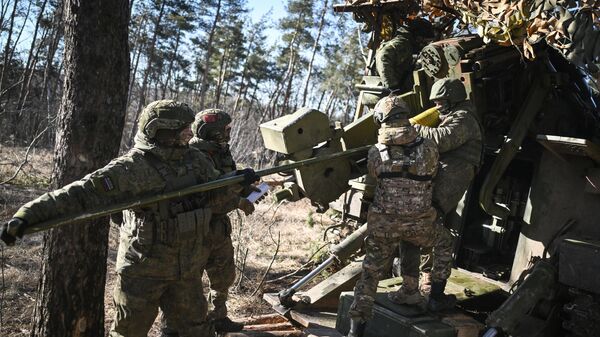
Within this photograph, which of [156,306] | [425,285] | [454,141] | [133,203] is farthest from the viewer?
[425,285]

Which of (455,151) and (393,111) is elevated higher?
(393,111)

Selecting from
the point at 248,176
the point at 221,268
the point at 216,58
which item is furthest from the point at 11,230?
the point at 216,58

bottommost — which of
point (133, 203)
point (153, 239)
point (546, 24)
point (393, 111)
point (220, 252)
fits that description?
point (220, 252)

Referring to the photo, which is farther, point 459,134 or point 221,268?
point 221,268

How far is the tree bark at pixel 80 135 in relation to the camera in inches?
176

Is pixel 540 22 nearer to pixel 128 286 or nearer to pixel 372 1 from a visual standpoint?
pixel 372 1

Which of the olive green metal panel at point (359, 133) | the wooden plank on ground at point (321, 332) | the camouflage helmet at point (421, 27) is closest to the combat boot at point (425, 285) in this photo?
the wooden plank on ground at point (321, 332)

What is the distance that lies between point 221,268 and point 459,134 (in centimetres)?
262

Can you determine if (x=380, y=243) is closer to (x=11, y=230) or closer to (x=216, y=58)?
(x=11, y=230)

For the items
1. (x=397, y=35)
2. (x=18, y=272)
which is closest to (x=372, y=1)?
(x=397, y=35)

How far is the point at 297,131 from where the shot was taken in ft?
17.6

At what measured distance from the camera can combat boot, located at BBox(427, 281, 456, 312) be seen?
16.3 ft

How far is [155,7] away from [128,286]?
28.8 metres

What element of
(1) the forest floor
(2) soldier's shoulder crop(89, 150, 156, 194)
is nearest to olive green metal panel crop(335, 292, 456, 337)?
(1) the forest floor
